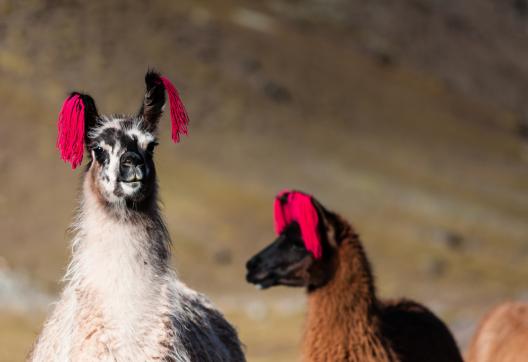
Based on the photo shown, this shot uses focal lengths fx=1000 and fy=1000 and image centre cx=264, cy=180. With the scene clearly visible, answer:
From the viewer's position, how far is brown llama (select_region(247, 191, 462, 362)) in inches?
360

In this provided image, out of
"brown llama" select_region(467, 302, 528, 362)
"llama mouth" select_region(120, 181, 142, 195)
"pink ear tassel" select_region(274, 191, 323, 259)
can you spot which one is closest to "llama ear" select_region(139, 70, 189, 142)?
"llama mouth" select_region(120, 181, 142, 195)

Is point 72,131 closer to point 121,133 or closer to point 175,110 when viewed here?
point 121,133

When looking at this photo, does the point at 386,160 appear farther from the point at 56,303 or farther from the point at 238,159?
the point at 56,303

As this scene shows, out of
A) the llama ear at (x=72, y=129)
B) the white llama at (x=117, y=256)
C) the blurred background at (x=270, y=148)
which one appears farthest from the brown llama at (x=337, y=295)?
the blurred background at (x=270, y=148)

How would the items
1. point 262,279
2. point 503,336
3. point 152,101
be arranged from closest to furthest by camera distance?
1. point 152,101
2. point 262,279
3. point 503,336

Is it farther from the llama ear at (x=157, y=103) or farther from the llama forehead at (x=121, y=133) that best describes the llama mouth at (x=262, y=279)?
the llama forehead at (x=121, y=133)

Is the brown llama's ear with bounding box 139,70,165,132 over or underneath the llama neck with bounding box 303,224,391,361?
over

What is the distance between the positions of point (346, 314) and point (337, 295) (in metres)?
0.20

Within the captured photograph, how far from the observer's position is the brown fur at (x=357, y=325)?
358 inches

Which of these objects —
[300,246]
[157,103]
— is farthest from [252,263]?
[157,103]

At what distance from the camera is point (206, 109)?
63969 millimetres

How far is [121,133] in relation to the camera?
7105 millimetres

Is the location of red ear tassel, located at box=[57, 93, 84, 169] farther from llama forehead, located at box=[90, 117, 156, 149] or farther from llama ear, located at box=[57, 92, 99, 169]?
llama forehead, located at box=[90, 117, 156, 149]

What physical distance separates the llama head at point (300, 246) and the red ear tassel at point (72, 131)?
2.98m
